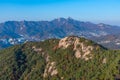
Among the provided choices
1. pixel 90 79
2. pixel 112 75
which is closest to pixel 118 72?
pixel 112 75

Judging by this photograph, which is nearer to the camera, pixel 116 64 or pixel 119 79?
pixel 119 79

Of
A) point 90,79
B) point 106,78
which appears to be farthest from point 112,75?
point 90,79

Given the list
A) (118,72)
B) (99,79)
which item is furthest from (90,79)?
(118,72)

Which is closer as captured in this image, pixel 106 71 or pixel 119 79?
pixel 119 79

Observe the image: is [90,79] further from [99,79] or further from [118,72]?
[118,72]

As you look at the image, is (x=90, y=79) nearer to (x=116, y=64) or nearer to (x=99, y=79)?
(x=99, y=79)

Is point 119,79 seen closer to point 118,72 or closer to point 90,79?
point 118,72

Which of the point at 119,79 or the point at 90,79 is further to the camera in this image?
the point at 90,79
